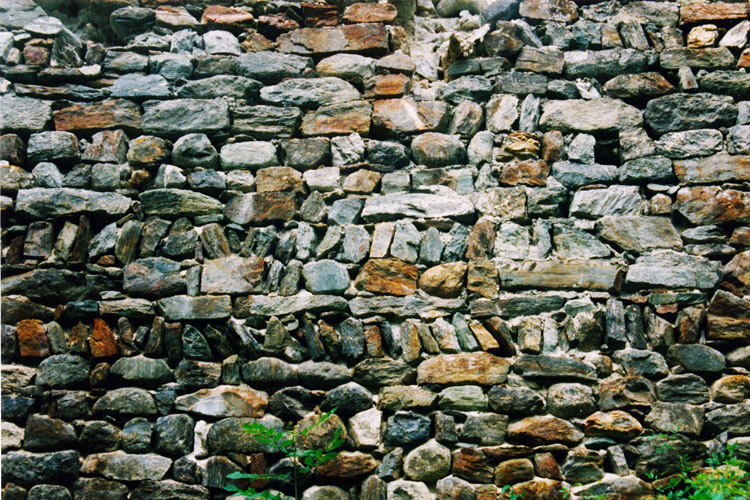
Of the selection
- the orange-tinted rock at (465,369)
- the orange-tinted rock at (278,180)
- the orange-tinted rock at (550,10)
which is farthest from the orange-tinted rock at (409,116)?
the orange-tinted rock at (465,369)

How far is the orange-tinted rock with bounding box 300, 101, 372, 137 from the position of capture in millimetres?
2660

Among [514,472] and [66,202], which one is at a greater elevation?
[66,202]

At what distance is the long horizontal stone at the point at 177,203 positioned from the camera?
254 cm

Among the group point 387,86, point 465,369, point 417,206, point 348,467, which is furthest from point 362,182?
point 348,467

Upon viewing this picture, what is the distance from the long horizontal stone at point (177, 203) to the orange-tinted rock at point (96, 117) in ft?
1.39

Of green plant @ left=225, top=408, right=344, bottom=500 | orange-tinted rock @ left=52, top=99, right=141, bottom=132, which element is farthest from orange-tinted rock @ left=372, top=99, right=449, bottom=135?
green plant @ left=225, top=408, right=344, bottom=500

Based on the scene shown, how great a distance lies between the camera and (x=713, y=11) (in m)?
2.81

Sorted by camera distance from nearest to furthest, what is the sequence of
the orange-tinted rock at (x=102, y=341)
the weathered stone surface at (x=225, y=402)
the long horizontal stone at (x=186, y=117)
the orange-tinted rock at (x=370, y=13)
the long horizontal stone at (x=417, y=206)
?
the weathered stone surface at (x=225, y=402) → the orange-tinted rock at (x=102, y=341) → the long horizontal stone at (x=417, y=206) → the long horizontal stone at (x=186, y=117) → the orange-tinted rock at (x=370, y=13)

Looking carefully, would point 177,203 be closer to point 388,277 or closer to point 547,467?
point 388,277

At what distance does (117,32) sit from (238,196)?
1254 millimetres

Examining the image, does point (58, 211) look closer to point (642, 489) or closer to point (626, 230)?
point (626, 230)

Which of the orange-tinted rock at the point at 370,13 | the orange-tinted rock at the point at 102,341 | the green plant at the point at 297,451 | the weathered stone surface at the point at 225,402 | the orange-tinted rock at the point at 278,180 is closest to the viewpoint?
the green plant at the point at 297,451

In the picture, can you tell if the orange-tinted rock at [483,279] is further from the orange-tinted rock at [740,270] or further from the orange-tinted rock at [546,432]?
the orange-tinted rock at [740,270]

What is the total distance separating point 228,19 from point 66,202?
1.27 metres
